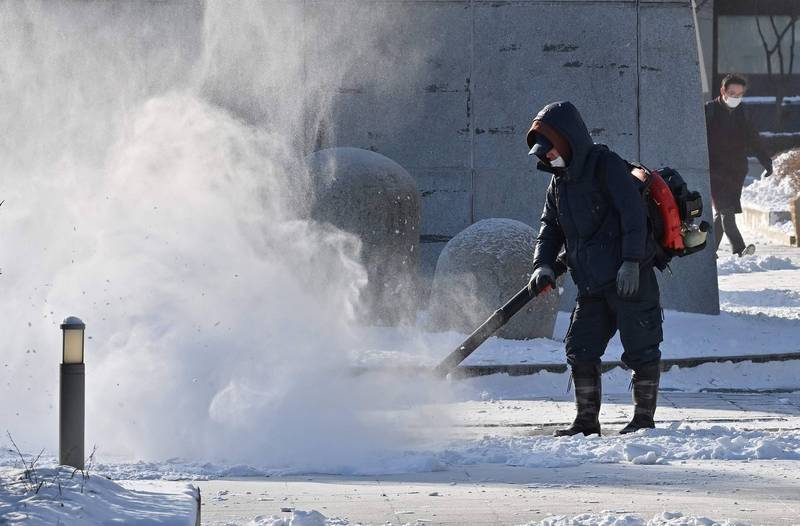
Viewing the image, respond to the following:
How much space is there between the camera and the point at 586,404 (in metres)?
7.66

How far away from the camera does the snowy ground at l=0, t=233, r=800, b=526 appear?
5.37 m

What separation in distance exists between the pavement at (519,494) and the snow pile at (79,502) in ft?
1.24

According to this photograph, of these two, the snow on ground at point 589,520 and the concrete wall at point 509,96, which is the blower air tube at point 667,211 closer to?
the snow on ground at point 589,520

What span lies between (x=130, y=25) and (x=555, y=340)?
503 cm

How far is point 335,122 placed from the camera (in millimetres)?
13547

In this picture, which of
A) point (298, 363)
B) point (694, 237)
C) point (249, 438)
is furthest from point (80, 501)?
point (694, 237)

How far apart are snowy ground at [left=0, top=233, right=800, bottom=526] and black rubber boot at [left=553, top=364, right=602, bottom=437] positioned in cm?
11

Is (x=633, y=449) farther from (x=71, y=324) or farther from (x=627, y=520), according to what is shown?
(x=71, y=324)

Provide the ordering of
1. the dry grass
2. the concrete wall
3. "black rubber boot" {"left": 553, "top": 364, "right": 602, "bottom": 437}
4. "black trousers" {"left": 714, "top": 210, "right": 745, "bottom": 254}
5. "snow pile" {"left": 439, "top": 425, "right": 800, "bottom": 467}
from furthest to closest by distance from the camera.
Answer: the dry grass
"black trousers" {"left": 714, "top": 210, "right": 745, "bottom": 254}
the concrete wall
"black rubber boot" {"left": 553, "top": 364, "right": 602, "bottom": 437}
"snow pile" {"left": 439, "top": 425, "right": 800, "bottom": 467}

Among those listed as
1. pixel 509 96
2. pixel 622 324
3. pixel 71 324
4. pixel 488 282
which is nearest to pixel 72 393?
pixel 71 324

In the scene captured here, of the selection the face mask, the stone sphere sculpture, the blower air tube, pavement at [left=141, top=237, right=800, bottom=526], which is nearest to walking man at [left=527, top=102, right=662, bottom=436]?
the blower air tube

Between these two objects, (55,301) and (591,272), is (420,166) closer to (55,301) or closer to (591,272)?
(55,301)

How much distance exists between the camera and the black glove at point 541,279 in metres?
7.59

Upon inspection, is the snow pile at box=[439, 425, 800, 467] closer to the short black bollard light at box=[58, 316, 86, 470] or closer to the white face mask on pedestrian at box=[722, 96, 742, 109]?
the short black bollard light at box=[58, 316, 86, 470]
